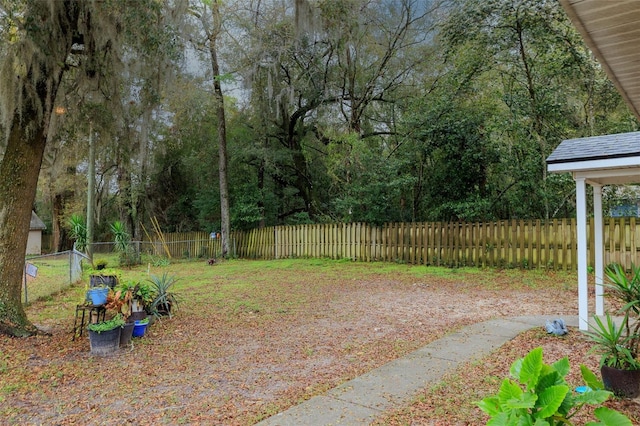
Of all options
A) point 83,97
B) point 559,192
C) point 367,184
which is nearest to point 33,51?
point 83,97

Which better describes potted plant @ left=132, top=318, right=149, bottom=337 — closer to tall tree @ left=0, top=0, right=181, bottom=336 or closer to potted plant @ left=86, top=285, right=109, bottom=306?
potted plant @ left=86, top=285, right=109, bottom=306

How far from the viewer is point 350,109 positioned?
47.8 ft

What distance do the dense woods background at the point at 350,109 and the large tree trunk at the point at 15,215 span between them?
2.69 ft

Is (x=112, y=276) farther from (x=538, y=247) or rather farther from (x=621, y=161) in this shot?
(x=538, y=247)

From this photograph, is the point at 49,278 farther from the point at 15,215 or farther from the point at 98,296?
the point at 98,296

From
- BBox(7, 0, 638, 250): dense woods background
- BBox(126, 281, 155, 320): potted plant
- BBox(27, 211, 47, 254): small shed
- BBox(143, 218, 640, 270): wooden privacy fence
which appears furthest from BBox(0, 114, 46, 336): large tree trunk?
BBox(27, 211, 47, 254): small shed

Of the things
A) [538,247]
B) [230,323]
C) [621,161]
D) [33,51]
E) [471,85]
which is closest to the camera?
[621,161]

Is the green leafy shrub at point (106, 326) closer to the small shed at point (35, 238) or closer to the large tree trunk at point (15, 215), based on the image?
the large tree trunk at point (15, 215)

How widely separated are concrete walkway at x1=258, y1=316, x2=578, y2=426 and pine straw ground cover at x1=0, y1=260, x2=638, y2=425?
136mm

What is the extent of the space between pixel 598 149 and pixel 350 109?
35.3ft

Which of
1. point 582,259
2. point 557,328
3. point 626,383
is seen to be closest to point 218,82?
point 582,259

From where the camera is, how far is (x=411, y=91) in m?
13.9

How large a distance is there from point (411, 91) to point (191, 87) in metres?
7.75

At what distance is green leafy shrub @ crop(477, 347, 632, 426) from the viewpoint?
5.17 feet
